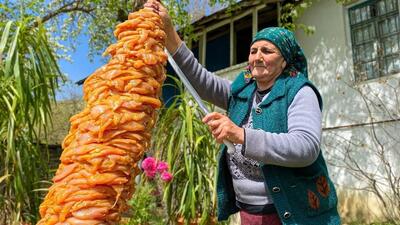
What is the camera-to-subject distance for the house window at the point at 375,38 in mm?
6078

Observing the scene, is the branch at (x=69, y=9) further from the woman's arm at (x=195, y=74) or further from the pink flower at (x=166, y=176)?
the woman's arm at (x=195, y=74)

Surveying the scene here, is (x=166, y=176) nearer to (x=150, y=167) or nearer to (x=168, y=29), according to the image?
(x=150, y=167)

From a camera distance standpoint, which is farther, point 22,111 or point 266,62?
point 22,111

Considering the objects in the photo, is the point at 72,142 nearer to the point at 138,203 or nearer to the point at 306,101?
the point at 306,101

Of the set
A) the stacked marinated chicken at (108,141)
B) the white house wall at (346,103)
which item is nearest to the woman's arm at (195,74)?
the stacked marinated chicken at (108,141)

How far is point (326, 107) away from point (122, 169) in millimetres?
6276

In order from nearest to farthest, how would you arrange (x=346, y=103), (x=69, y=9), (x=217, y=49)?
(x=346, y=103) → (x=217, y=49) → (x=69, y=9)

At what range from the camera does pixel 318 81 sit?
691 centimetres

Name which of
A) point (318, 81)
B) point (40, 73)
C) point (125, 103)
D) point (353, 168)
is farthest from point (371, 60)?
point (125, 103)

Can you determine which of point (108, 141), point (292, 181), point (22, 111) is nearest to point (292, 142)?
point (292, 181)

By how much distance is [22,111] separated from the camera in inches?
90.4

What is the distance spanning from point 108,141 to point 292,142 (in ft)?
1.86

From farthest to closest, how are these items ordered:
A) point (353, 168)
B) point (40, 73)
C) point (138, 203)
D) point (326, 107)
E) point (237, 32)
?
1. point (237, 32)
2. point (326, 107)
3. point (353, 168)
4. point (138, 203)
5. point (40, 73)

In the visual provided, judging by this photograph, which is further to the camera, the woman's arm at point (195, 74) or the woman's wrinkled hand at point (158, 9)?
the woman's arm at point (195, 74)
